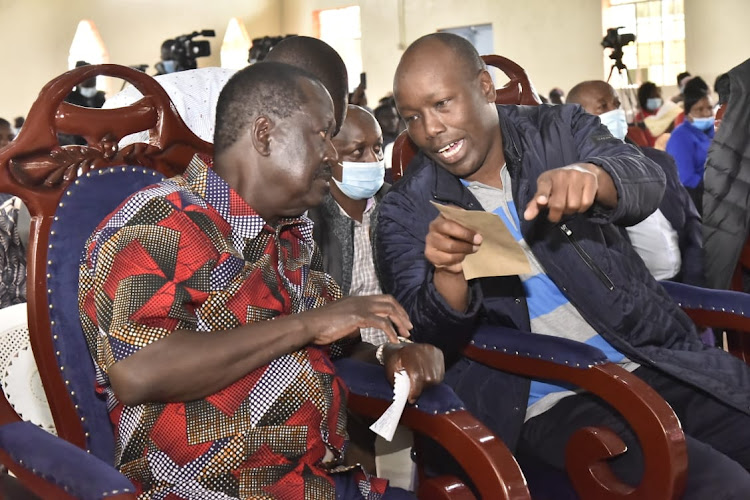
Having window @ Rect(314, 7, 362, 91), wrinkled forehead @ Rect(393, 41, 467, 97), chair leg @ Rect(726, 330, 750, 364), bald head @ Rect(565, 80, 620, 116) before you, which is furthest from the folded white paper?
window @ Rect(314, 7, 362, 91)

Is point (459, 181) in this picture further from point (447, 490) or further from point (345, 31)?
point (345, 31)

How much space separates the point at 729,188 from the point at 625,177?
3.47ft

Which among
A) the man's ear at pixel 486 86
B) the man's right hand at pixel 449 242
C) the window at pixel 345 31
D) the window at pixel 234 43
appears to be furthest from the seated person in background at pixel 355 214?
the window at pixel 345 31

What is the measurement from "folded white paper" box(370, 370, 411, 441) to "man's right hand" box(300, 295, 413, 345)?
0.41ft

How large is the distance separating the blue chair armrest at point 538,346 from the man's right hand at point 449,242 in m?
0.34

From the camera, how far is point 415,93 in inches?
81.0

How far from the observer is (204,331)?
135cm

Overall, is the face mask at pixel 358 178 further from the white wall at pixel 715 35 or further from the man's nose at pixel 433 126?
the white wall at pixel 715 35

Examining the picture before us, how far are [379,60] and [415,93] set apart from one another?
41.6 ft

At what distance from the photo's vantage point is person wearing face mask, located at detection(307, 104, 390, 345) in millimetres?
2596

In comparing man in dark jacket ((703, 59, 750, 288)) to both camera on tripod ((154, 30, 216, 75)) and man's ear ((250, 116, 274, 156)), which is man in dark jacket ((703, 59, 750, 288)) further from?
camera on tripod ((154, 30, 216, 75))

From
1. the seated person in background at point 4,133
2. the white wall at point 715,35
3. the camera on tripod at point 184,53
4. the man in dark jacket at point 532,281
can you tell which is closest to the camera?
the man in dark jacket at point 532,281

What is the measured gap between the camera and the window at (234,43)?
13.0m

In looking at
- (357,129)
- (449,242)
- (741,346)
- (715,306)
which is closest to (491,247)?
(449,242)
